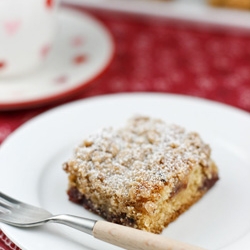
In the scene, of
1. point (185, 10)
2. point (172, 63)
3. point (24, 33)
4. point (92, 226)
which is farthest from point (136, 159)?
point (185, 10)

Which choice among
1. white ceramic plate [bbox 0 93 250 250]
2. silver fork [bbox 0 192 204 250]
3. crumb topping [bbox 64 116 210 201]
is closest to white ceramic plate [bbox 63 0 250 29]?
white ceramic plate [bbox 0 93 250 250]

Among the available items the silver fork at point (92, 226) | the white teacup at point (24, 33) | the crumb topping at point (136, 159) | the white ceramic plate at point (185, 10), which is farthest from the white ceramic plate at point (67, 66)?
the silver fork at point (92, 226)

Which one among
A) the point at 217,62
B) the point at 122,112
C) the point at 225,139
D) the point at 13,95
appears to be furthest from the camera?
the point at 217,62

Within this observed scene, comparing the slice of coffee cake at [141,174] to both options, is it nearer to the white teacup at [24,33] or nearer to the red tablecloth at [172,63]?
the red tablecloth at [172,63]

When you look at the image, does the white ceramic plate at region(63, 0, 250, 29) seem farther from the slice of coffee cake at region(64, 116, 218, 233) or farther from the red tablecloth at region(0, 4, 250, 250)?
the slice of coffee cake at region(64, 116, 218, 233)

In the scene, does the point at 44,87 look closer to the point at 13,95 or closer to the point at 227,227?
the point at 13,95

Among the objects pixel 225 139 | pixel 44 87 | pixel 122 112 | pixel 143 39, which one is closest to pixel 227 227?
pixel 225 139
